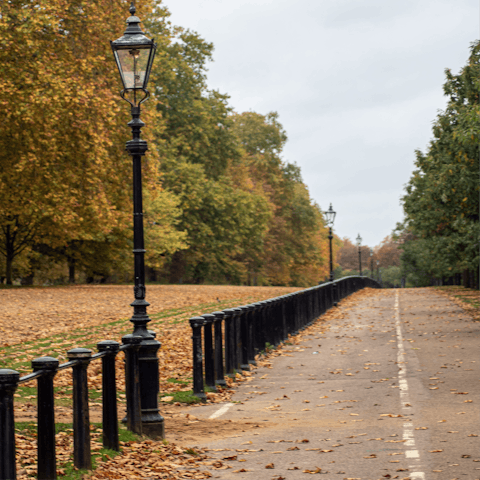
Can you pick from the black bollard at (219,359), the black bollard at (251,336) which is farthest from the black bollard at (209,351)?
the black bollard at (251,336)

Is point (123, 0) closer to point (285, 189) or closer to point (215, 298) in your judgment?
point (215, 298)

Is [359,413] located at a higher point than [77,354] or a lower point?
lower

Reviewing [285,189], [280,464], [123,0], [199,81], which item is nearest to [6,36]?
[123,0]

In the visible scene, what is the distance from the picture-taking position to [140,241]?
28.7 feet

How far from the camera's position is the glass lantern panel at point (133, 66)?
9.07 m

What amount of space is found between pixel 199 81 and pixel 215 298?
24.1m

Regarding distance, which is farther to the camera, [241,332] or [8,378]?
[241,332]

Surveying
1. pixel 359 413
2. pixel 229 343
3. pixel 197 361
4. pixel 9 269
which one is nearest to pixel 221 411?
pixel 197 361

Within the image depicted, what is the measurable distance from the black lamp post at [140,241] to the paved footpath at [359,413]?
2.17 feet

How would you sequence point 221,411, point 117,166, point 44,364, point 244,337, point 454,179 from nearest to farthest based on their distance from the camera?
point 44,364 → point 221,411 → point 244,337 → point 454,179 → point 117,166

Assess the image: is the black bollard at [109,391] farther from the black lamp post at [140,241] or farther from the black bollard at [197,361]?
the black bollard at [197,361]

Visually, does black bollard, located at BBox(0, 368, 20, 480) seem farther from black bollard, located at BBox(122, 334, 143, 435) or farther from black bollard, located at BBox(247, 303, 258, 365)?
black bollard, located at BBox(247, 303, 258, 365)

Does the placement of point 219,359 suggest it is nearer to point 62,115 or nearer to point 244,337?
point 244,337

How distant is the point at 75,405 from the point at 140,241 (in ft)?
9.30
